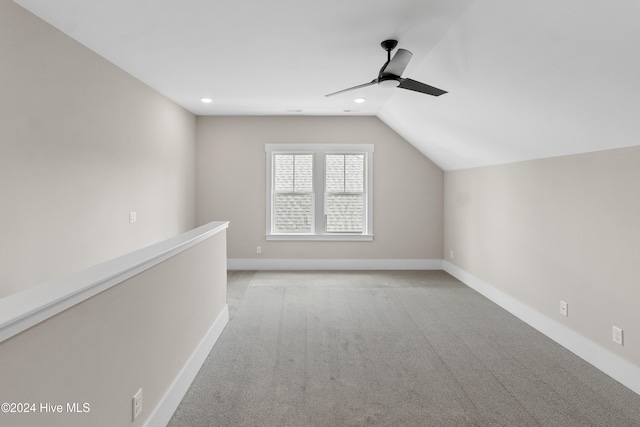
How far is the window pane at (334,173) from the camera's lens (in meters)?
5.73

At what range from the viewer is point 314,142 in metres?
5.65

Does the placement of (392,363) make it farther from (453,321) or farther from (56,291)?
(56,291)

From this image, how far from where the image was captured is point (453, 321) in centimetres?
354

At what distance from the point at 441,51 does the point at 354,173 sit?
2.98 metres

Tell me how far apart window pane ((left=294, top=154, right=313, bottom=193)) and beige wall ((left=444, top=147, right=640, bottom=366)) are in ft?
8.42

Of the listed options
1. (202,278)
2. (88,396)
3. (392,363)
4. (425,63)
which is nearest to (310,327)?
(392,363)

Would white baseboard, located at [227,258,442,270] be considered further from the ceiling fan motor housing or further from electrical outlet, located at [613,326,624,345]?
the ceiling fan motor housing

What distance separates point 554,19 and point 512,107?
1072 mm

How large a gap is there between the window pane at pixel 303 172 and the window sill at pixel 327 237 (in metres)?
0.75

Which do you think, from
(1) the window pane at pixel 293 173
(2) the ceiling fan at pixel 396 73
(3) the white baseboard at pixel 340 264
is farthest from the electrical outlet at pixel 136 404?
(1) the window pane at pixel 293 173

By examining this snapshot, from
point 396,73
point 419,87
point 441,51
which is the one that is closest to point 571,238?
point 419,87

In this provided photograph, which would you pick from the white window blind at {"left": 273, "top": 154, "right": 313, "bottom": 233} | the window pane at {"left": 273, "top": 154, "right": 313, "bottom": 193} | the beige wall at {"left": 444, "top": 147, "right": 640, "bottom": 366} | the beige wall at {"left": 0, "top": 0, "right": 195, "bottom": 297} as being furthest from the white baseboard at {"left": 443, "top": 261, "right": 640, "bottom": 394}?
the beige wall at {"left": 0, "top": 0, "right": 195, "bottom": 297}

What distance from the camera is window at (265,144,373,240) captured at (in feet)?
18.7

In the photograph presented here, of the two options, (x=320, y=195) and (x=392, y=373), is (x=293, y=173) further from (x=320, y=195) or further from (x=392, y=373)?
(x=392, y=373)
